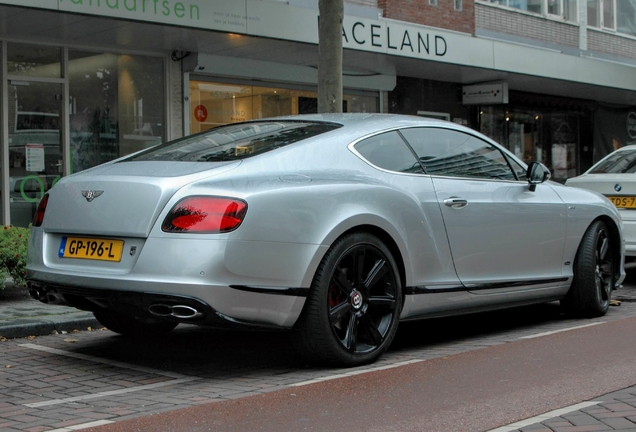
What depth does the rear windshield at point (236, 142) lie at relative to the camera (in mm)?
5617

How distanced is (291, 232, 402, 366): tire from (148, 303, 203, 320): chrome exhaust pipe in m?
0.68

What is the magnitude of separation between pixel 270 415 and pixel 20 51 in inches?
413

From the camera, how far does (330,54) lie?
10555 millimetres

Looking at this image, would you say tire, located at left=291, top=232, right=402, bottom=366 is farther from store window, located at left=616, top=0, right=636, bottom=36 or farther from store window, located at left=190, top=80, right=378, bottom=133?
store window, located at left=616, top=0, right=636, bottom=36

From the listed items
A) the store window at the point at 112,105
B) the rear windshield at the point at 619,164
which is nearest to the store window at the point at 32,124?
the store window at the point at 112,105

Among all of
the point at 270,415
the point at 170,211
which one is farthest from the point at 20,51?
the point at 270,415

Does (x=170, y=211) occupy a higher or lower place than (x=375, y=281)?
higher

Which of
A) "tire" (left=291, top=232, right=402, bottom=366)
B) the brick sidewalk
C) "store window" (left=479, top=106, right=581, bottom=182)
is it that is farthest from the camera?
"store window" (left=479, top=106, right=581, bottom=182)

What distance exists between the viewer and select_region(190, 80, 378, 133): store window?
621 inches

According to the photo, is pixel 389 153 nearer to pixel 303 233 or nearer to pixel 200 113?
pixel 303 233

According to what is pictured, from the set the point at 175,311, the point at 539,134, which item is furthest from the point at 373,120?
the point at 539,134

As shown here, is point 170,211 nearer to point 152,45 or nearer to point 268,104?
point 152,45

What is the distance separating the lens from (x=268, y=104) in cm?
1686

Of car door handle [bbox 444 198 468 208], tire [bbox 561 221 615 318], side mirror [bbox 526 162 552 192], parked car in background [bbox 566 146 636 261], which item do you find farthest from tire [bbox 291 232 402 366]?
parked car in background [bbox 566 146 636 261]
